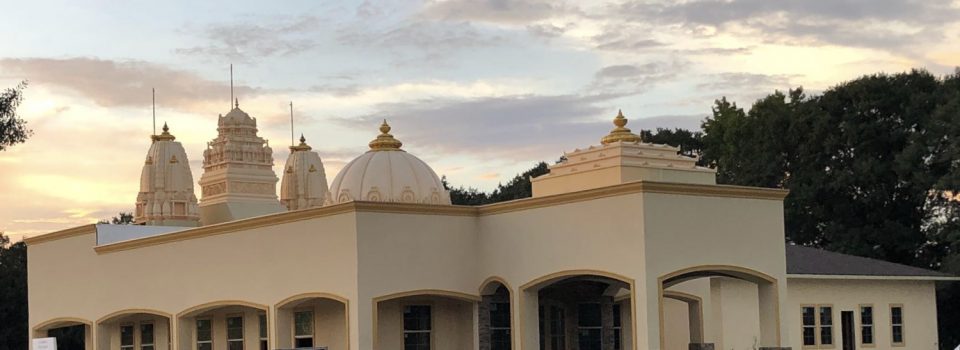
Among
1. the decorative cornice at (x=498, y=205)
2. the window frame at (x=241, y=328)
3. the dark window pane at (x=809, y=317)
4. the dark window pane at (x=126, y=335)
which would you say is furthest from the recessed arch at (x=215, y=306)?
the dark window pane at (x=809, y=317)

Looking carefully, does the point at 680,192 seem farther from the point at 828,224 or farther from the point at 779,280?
the point at 828,224

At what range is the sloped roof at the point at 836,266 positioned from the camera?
138ft

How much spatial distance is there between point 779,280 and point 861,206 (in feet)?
89.1

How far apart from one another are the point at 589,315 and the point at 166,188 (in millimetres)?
19741

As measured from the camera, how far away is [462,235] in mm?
33594

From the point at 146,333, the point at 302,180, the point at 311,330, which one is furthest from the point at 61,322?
the point at 302,180

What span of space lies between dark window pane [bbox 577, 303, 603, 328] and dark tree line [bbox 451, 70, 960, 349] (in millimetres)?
21101

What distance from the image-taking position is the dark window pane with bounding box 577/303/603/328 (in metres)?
36.1

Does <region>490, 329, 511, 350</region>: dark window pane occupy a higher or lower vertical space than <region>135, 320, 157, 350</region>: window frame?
lower

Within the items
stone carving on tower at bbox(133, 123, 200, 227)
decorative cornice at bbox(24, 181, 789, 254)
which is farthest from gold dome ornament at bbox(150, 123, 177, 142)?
decorative cornice at bbox(24, 181, 789, 254)

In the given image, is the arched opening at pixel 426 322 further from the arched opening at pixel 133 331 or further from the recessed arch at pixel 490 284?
the arched opening at pixel 133 331

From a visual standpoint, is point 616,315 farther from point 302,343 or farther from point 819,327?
point 819,327

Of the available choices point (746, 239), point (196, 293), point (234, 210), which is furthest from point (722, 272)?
point (234, 210)

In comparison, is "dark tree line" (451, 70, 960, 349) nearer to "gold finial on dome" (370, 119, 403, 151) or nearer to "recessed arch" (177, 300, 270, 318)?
"gold finial on dome" (370, 119, 403, 151)
